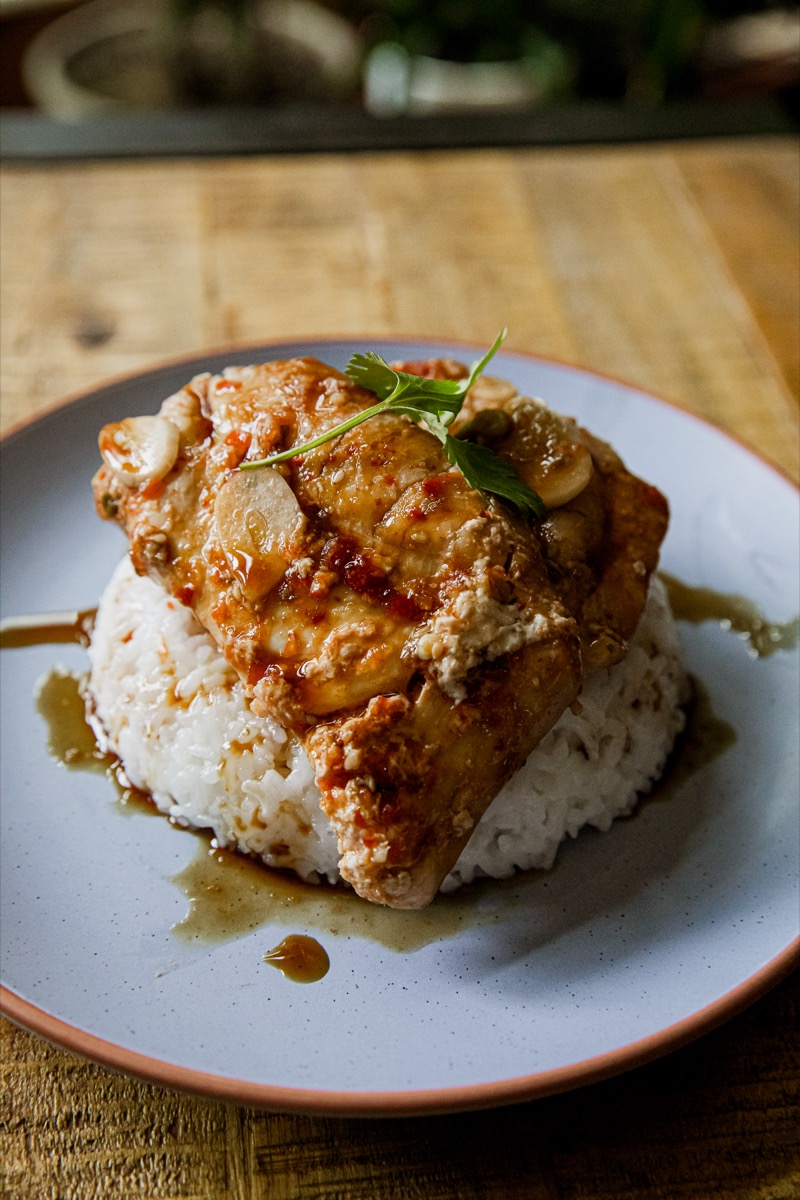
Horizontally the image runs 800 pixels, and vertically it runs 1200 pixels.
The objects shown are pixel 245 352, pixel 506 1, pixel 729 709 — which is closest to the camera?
pixel 729 709

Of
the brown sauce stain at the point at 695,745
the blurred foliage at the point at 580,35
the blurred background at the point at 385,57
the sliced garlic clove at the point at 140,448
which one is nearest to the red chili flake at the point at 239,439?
the sliced garlic clove at the point at 140,448

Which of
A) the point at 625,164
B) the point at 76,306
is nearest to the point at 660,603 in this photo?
the point at 76,306

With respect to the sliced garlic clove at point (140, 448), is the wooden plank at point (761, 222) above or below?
below

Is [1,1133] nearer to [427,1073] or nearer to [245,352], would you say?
[427,1073]

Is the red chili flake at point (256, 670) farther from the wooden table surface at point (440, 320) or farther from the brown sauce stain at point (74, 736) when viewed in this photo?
the wooden table surface at point (440, 320)

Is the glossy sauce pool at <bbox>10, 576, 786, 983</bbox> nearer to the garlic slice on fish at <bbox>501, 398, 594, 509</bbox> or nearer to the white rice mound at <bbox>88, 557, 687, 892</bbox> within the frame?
the white rice mound at <bbox>88, 557, 687, 892</bbox>

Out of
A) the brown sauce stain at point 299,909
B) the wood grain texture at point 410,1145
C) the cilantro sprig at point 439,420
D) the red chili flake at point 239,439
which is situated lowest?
the wood grain texture at point 410,1145
